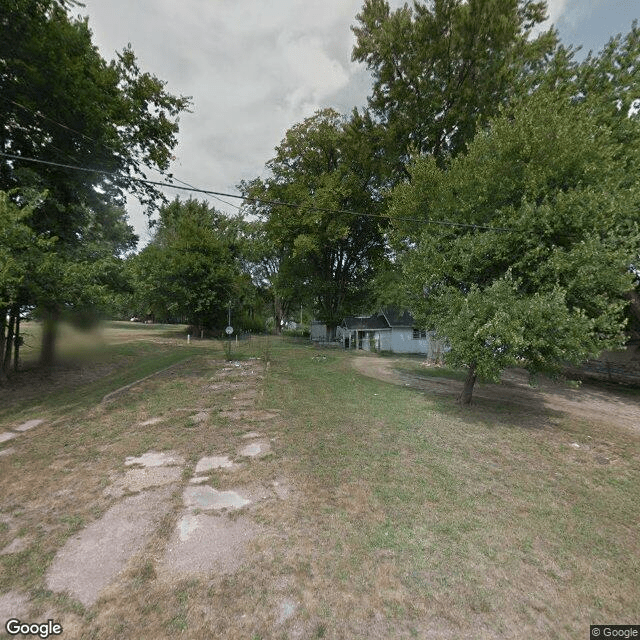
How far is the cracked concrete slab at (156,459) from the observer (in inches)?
206

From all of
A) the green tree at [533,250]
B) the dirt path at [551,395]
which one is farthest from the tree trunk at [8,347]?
the dirt path at [551,395]

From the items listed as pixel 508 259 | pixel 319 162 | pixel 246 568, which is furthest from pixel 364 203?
pixel 246 568

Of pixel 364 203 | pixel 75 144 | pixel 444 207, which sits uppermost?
pixel 364 203

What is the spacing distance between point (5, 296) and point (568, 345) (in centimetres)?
1493

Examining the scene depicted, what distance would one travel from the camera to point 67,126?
1002 cm

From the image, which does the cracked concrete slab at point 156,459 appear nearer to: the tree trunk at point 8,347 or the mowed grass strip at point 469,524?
the mowed grass strip at point 469,524

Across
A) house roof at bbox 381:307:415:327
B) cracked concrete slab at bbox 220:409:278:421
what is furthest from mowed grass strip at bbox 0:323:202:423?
house roof at bbox 381:307:415:327

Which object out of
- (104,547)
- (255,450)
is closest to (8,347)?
(255,450)

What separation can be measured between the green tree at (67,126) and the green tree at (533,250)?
8971 millimetres

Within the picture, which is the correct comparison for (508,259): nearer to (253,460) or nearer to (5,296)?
(253,460)

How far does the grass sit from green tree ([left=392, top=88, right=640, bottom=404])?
238 cm

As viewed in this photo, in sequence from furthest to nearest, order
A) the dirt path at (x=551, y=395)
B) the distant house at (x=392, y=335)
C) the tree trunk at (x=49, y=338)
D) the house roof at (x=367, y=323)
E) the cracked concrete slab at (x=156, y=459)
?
the house roof at (x=367, y=323)
the distant house at (x=392, y=335)
the tree trunk at (x=49, y=338)
the dirt path at (x=551, y=395)
the cracked concrete slab at (x=156, y=459)

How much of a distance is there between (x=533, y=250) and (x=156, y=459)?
9.67 metres

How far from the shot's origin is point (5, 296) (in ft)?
28.5
